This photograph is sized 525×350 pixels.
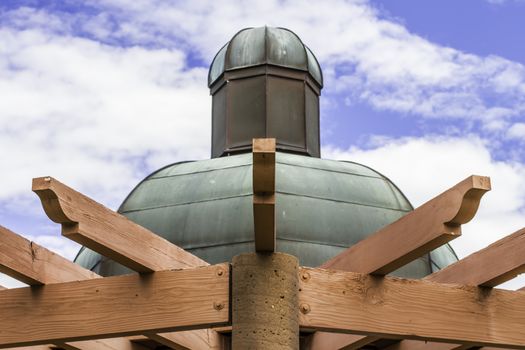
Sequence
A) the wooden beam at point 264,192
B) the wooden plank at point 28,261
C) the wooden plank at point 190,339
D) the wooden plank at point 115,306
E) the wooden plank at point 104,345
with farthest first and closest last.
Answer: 1. the wooden plank at point 104,345
2. the wooden plank at point 190,339
3. the wooden plank at point 28,261
4. the wooden plank at point 115,306
5. the wooden beam at point 264,192

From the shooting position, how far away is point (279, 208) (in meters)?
9.71

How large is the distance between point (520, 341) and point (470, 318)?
0.40m

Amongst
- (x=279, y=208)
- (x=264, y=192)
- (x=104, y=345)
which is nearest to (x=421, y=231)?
(x=264, y=192)

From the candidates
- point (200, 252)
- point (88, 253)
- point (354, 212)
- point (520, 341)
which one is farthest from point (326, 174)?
point (520, 341)

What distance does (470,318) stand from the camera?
6.50m

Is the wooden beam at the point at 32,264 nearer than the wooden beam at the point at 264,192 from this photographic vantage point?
No

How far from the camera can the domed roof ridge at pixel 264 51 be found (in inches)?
488

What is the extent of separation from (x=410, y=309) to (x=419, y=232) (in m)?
0.64

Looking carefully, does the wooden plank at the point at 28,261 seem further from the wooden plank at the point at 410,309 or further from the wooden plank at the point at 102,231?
the wooden plank at the point at 410,309

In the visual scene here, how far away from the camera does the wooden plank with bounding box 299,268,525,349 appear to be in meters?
6.09

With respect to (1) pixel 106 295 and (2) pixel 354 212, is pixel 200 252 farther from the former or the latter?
(1) pixel 106 295

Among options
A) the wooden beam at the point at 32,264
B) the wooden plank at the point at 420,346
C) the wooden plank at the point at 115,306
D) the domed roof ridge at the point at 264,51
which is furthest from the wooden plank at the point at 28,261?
the domed roof ridge at the point at 264,51

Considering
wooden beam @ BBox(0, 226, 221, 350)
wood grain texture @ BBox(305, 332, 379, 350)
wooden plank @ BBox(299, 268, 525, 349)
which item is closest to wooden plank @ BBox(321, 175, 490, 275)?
wooden plank @ BBox(299, 268, 525, 349)

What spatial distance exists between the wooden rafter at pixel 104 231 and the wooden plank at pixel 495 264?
1.84 metres
